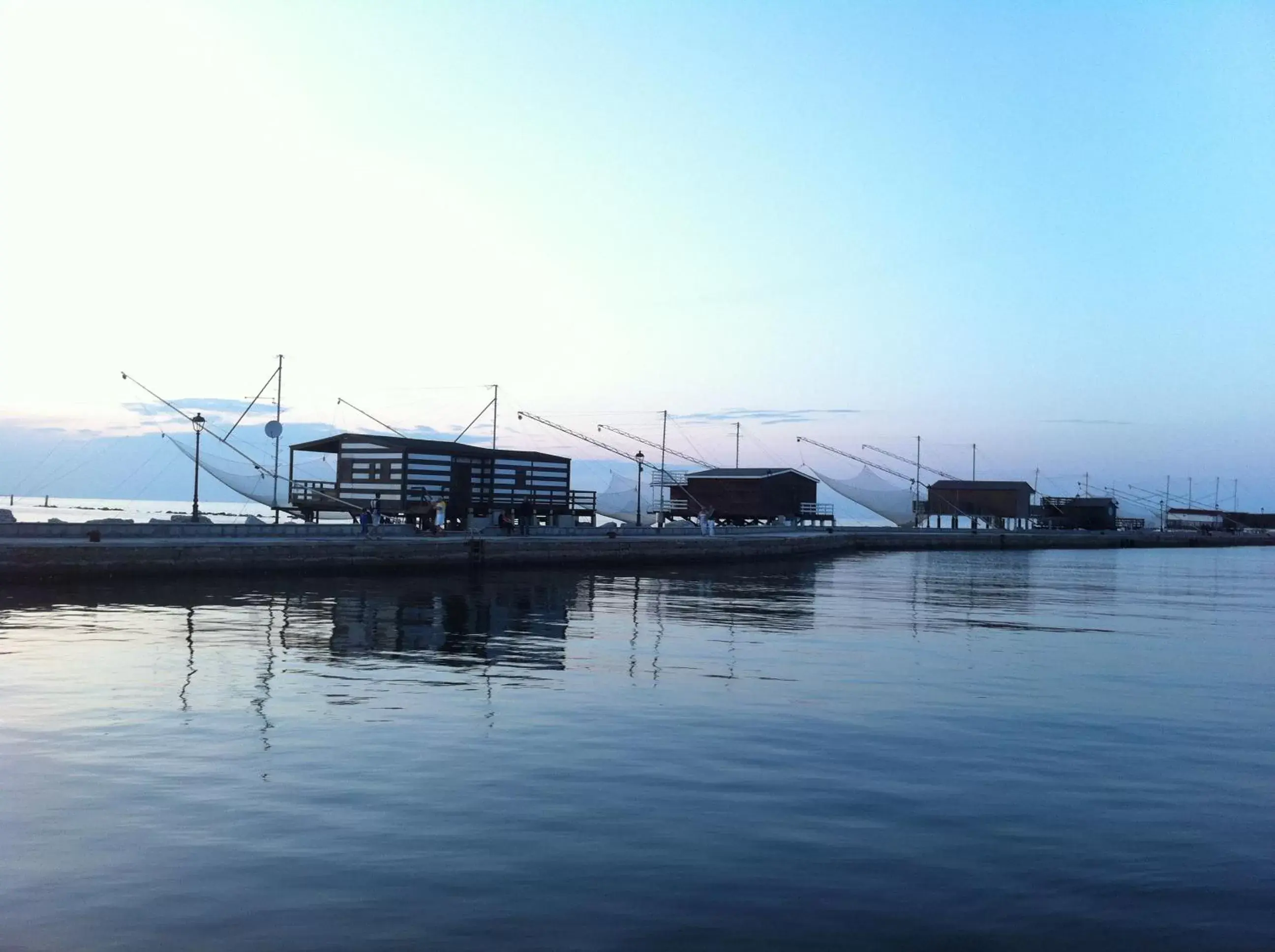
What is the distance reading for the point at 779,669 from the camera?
25344 mm

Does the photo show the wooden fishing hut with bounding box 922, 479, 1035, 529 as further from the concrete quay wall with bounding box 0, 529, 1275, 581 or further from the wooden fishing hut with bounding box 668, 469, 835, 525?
the concrete quay wall with bounding box 0, 529, 1275, 581

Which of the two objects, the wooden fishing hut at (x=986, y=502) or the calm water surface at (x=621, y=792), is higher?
the wooden fishing hut at (x=986, y=502)

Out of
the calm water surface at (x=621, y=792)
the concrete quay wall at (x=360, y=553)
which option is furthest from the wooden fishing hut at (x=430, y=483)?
the calm water surface at (x=621, y=792)

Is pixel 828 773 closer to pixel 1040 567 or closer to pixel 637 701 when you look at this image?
pixel 637 701

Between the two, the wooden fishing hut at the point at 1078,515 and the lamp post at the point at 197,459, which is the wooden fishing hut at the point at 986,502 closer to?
the wooden fishing hut at the point at 1078,515

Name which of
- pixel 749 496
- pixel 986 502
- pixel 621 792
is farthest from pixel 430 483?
pixel 986 502

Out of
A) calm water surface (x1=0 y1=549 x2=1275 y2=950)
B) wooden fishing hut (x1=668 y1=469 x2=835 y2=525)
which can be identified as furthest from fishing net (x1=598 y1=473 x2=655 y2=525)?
calm water surface (x1=0 y1=549 x2=1275 y2=950)

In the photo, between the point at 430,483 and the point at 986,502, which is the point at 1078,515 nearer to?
the point at 986,502

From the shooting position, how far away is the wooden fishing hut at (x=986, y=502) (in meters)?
145

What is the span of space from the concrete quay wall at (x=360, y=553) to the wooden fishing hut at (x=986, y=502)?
55182mm

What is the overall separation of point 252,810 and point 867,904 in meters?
7.05

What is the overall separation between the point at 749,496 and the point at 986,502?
1939 inches

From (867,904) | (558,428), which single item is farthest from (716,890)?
(558,428)

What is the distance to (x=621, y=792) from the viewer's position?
1377 cm
